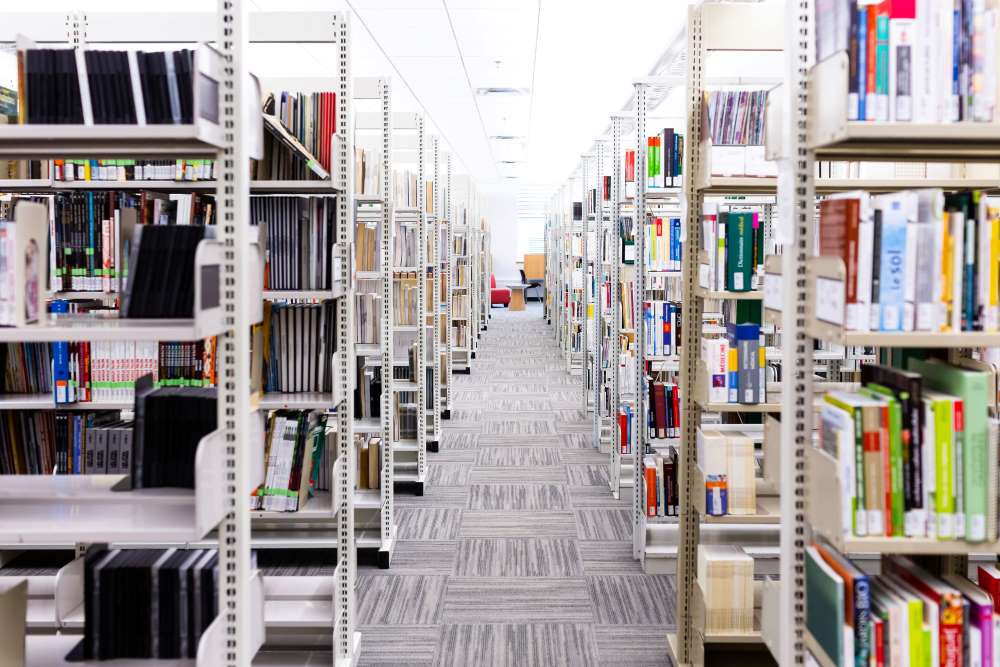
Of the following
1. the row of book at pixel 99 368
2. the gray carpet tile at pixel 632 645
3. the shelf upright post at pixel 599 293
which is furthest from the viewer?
the shelf upright post at pixel 599 293

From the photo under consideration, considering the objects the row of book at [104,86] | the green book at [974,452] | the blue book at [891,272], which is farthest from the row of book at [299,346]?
the green book at [974,452]

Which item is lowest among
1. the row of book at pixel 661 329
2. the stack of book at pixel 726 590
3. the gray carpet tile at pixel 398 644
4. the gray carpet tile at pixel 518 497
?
the gray carpet tile at pixel 398 644

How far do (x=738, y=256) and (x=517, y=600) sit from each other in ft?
5.21

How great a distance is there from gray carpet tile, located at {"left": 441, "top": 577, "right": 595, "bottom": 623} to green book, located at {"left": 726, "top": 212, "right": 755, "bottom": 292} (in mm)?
1358

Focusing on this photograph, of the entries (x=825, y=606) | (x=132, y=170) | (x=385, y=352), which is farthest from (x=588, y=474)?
(x=825, y=606)

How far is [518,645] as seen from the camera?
2850 mm

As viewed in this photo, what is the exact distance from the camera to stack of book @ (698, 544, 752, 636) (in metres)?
2.45

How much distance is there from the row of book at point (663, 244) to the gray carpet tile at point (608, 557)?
133 centimetres

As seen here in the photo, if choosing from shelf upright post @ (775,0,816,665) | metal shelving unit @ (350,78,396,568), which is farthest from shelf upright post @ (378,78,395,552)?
shelf upright post @ (775,0,816,665)

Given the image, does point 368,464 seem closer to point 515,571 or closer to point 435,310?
point 515,571

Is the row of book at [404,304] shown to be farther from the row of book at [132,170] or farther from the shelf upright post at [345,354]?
the shelf upright post at [345,354]

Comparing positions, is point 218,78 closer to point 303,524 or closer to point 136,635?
point 136,635

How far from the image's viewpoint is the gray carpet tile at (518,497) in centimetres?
442

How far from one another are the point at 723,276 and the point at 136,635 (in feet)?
5.99
